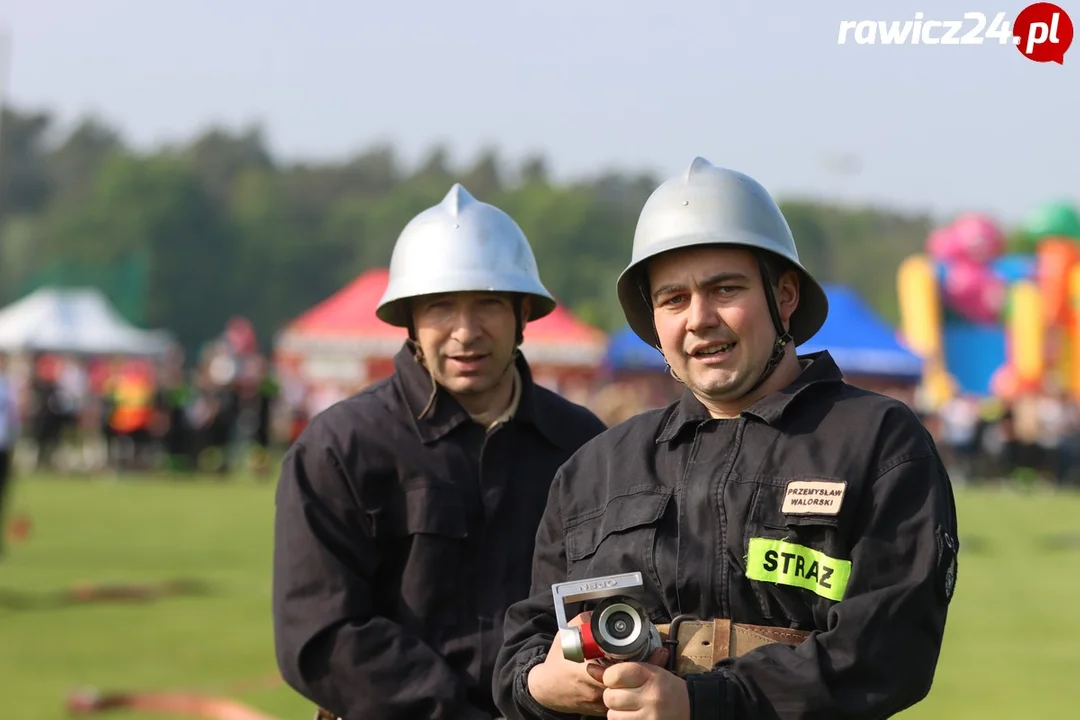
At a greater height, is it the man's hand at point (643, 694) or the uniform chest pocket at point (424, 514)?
the uniform chest pocket at point (424, 514)

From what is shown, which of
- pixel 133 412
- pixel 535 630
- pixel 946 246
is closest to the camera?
pixel 535 630

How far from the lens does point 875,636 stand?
3041 mm

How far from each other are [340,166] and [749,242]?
132520mm

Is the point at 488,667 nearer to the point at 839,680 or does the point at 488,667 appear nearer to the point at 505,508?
the point at 505,508

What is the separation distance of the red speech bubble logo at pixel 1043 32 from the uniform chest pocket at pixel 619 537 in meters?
3.55

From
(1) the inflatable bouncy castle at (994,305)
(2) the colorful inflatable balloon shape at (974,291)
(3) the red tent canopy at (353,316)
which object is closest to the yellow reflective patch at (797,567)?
(3) the red tent canopy at (353,316)

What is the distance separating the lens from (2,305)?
306 feet

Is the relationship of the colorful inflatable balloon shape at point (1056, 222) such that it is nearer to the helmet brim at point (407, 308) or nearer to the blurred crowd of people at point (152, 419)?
the blurred crowd of people at point (152, 419)

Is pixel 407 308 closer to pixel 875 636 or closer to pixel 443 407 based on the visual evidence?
pixel 443 407

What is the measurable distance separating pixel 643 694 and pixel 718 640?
239 mm

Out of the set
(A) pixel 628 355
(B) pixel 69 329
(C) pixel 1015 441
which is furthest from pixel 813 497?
(B) pixel 69 329

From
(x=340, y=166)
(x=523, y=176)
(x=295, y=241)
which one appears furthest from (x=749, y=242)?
(x=340, y=166)

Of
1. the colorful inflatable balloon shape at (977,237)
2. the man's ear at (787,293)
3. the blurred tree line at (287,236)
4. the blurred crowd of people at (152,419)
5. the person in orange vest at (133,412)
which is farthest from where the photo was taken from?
the blurred tree line at (287,236)

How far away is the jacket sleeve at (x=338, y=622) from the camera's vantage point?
4.50 meters
